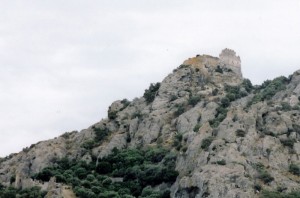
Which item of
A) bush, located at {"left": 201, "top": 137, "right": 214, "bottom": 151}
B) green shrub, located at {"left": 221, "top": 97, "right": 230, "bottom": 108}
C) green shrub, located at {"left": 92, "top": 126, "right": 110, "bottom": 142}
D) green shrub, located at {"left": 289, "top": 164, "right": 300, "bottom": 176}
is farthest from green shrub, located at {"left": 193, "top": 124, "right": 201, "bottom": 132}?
green shrub, located at {"left": 289, "top": 164, "right": 300, "bottom": 176}

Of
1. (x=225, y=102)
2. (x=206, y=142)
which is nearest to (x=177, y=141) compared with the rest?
(x=206, y=142)

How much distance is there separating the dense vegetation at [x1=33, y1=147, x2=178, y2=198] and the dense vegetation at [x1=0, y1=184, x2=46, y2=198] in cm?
561

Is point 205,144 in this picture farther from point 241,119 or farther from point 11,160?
point 11,160

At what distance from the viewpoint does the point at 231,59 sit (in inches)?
6919

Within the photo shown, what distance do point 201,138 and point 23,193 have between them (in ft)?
103

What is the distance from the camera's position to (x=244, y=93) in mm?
147375

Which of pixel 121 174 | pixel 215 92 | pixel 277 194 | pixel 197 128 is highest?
pixel 215 92

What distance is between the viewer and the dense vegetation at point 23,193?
327ft

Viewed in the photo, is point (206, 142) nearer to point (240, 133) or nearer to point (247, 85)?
point (240, 133)

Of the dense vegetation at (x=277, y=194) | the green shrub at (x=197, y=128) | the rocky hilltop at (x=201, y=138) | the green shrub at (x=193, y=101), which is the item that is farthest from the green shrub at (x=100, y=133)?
the dense vegetation at (x=277, y=194)

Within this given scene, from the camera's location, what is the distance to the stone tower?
565 feet

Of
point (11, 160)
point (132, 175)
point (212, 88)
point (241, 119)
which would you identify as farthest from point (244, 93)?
point (11, 160)

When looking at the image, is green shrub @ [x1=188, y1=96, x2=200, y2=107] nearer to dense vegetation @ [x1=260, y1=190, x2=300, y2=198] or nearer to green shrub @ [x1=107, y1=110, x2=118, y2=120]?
green shrub @ [x1=107, y1=110, x2=118, y2=120]

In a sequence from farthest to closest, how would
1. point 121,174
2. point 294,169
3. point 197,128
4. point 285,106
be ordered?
1. point 285,106
2. point 197,128
3. point 121,174
4. point 294,169
